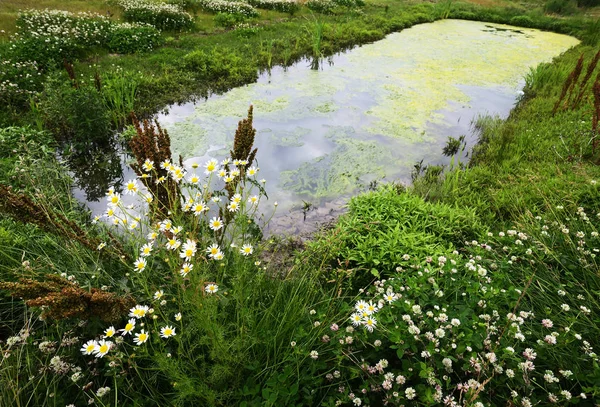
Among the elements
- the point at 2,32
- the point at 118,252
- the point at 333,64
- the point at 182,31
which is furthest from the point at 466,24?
the point at 118,252

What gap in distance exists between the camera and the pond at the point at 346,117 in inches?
177

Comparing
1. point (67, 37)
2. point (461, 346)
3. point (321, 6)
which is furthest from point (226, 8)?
point (461, 346)

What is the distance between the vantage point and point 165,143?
2.62m

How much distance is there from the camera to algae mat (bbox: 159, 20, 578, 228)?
15.4 feet

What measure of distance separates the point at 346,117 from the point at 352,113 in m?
0.24

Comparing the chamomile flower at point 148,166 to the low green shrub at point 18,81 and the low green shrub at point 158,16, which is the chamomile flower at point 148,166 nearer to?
the low green shrub at point 18,81

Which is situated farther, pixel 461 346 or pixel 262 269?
pixel 262 269

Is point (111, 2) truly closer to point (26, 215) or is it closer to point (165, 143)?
point (165, 143)

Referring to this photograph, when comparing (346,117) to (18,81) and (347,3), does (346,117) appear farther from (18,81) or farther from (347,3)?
(347,3)

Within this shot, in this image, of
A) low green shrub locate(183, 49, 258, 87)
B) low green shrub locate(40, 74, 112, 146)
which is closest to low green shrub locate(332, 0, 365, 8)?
low green shrub locate(183, 49, 258, 87)

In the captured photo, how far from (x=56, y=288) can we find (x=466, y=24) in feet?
61.3

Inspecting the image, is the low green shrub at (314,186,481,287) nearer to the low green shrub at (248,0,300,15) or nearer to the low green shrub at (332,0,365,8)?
the low green shrub at (248,0,300,15)

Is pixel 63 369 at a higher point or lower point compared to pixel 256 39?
lower

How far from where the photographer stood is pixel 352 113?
627 cm
